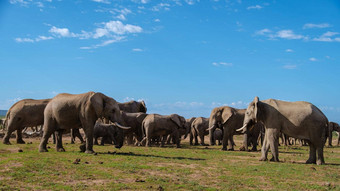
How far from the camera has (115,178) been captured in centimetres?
1025

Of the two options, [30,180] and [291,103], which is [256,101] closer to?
[291,103]

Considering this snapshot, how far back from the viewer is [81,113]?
16453 mm

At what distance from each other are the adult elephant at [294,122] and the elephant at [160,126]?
991 centimetres

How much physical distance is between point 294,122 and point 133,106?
818 inches

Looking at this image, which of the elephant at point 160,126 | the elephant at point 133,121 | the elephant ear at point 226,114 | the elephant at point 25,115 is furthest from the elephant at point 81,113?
the elephant ear at point 226,114

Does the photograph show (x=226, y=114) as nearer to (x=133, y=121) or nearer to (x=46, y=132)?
(x=133, y=121)

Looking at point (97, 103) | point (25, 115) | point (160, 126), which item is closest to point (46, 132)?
point (97, 103)

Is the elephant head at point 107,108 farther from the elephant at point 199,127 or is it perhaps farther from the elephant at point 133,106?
the elephant at point 199,127

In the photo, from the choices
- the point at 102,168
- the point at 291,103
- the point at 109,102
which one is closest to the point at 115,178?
the point at 102,168

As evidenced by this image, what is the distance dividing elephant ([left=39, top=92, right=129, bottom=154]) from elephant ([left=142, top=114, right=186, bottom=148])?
7.86 metres

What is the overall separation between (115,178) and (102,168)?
171 cm

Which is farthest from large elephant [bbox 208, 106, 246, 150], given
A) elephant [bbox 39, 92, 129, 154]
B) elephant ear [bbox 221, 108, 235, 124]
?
elephant [bbox 39, 92, 129, 154]

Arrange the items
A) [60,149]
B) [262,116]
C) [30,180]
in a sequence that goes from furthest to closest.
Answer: [60,149] → [262,116] → [30,180]

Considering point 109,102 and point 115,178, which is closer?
point 115,178
